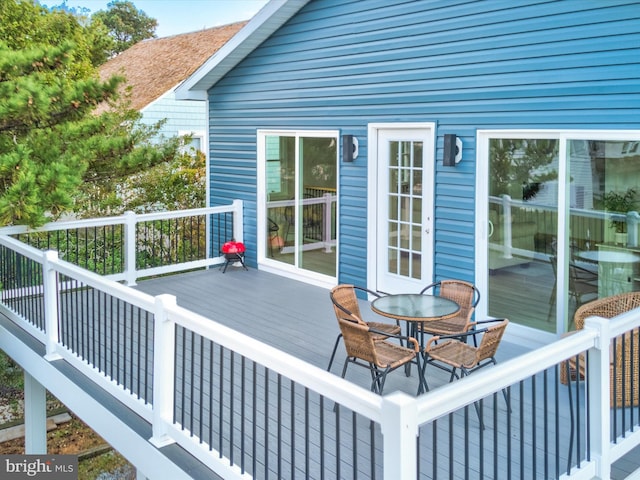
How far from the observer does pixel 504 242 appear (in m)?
6.11

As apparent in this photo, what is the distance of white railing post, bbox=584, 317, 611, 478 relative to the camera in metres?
3.29

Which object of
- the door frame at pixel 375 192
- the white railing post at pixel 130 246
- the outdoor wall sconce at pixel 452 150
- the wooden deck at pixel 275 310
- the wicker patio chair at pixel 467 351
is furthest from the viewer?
the white railing post at pixel 130 246

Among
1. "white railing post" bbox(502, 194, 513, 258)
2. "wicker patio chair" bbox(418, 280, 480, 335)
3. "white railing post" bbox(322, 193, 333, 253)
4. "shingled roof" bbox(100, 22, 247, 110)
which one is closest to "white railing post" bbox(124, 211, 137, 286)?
"white railing post" bbox(322, 193, 333, 253)

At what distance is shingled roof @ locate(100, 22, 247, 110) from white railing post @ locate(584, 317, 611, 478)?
554 inches

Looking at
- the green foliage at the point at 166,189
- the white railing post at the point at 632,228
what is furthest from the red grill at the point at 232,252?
the white railing post at the point at 632,228

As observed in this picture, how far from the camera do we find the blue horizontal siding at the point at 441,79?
5238 millimetres

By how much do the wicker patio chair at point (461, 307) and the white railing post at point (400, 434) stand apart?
105 inches

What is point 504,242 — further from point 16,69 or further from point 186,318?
point 16,69

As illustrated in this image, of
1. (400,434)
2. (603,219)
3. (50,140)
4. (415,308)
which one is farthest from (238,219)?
(400,434)

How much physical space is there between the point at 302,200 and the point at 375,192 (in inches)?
58.7

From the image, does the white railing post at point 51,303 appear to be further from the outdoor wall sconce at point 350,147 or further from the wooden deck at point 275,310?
the outdoor wall sconce at point 350,147

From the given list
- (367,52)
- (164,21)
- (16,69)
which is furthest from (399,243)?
(164,21)

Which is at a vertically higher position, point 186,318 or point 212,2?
point 212,2

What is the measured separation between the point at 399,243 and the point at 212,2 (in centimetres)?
5276
